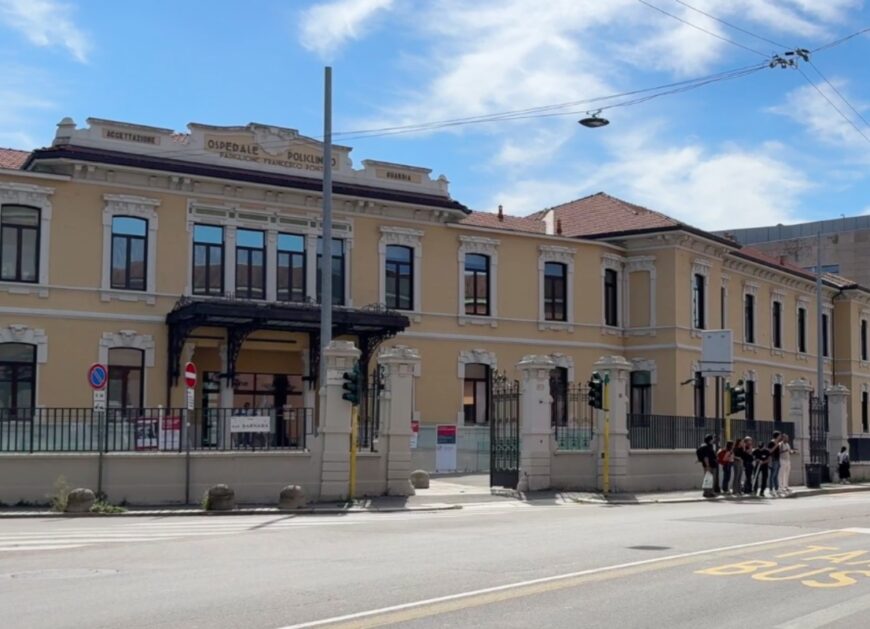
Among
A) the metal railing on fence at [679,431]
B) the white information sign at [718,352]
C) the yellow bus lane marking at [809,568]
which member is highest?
the white information sign at [718,352]

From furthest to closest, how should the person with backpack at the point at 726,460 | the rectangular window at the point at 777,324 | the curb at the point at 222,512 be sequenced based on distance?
A: the rectangular window at the point at 777,324 → the person with backpack at the point at 726,460 → the curb at the point at 222,512

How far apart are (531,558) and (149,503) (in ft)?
40.0

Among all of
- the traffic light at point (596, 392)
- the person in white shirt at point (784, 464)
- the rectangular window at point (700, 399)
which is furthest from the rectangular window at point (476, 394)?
the traffic light at point (596, 392)

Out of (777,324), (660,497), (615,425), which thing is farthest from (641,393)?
(660,497)

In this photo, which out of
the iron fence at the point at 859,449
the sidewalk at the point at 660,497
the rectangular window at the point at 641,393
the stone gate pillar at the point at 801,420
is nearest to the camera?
the sidewalk at the point at 660,497

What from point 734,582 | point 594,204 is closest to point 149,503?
point 734,582

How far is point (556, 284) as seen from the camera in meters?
42.9

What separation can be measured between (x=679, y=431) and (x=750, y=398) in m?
19.0

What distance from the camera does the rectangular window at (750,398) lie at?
49.4 meters

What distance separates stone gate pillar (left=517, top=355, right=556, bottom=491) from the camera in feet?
92.8

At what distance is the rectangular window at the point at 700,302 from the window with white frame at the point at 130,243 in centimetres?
2211

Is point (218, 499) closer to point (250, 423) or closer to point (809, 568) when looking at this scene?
point (250, 423)

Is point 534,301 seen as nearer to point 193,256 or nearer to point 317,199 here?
point 317,199

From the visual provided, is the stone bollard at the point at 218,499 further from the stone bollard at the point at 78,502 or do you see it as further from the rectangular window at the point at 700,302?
the rectangular window at the point at 700,302
